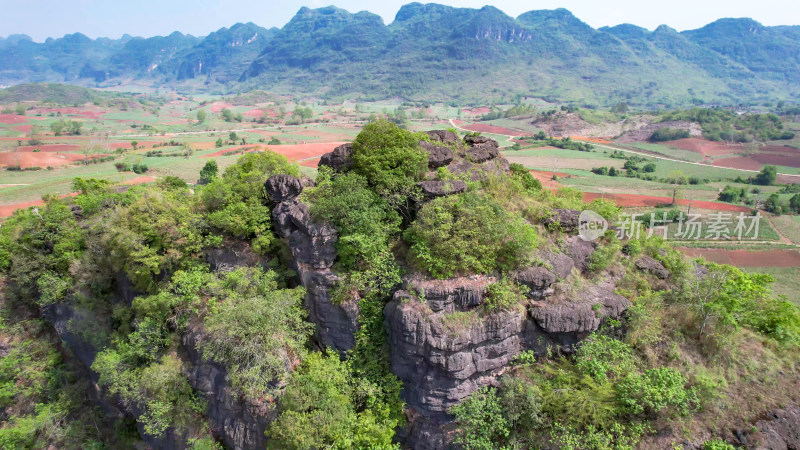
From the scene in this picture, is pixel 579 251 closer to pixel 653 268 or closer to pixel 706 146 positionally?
pixel 653 268

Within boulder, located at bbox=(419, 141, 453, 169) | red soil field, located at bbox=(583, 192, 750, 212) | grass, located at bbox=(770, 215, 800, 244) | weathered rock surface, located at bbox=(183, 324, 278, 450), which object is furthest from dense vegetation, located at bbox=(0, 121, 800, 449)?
grass, located at bbox=(770, 215, 800, 244)

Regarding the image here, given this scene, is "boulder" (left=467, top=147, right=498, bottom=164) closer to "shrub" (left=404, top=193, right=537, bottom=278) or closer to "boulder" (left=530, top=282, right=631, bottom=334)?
"shrub" (left=404, top=193, right=537, bottom=278)

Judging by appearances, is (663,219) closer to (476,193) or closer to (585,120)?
(476,193)

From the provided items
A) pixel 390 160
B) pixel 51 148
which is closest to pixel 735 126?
pixel 390 160

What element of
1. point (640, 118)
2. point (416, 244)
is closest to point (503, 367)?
point (416, 244)

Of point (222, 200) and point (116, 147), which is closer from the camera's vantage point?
point (222, 200)

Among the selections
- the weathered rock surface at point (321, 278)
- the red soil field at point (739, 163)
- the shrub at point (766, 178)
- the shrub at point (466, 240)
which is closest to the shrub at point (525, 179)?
→ the shrub at point (466, 240)
